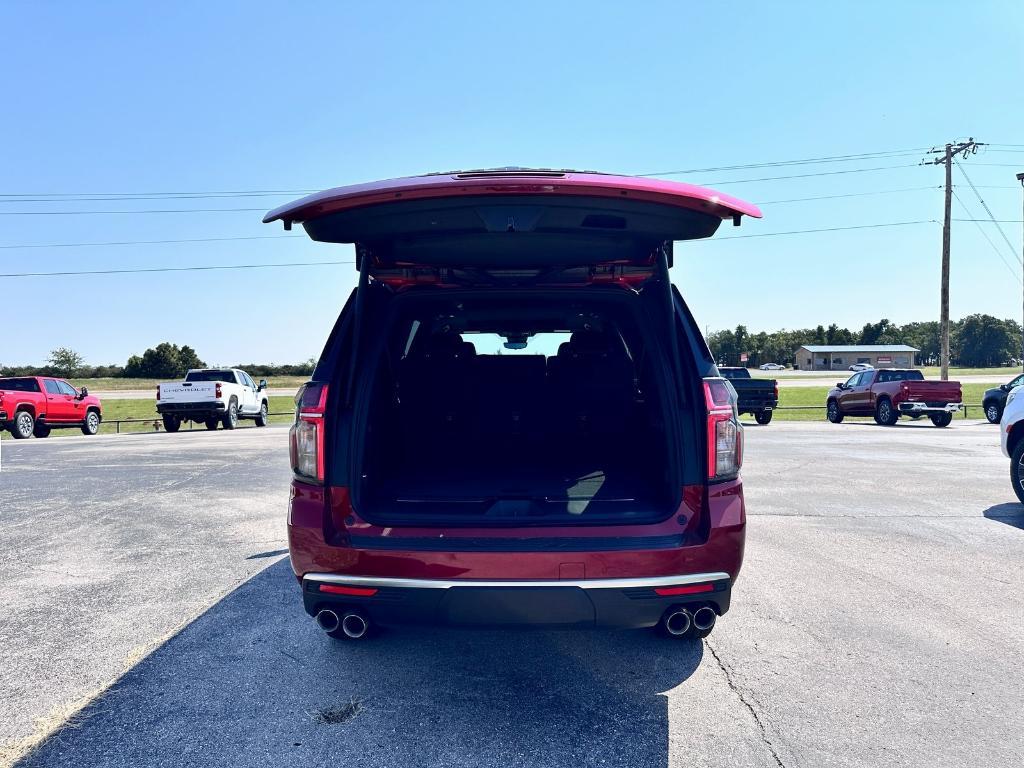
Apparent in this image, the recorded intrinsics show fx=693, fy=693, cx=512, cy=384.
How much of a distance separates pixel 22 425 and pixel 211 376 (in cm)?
518

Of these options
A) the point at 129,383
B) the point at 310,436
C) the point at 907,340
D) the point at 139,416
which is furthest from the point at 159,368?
the point at 907,340

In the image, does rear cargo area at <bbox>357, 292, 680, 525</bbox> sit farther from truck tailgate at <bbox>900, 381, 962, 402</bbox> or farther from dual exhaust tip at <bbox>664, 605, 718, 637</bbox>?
truck tailgate at <bbox>900, 381, 962, 402</bbox>

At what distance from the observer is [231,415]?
69.6 ft

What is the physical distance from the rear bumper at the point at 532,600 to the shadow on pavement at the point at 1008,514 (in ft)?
17.2

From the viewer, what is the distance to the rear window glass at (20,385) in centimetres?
1905

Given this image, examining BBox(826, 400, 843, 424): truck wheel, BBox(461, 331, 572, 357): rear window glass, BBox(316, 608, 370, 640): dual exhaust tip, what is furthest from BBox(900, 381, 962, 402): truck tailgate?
BBox(316, 608, 370, 640): dual exhaust tip

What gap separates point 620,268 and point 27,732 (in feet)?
10.4

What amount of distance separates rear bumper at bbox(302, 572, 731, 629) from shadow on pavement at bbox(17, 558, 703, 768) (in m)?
0.43

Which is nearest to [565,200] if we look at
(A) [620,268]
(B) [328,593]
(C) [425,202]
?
(C) [425,202]

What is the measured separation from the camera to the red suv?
264 cm

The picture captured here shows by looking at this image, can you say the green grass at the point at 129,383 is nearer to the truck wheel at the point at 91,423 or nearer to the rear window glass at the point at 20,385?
the truck wheel at the point at 91,423

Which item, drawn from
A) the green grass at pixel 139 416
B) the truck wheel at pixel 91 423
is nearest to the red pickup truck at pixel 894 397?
the green grass at pixel 139 416

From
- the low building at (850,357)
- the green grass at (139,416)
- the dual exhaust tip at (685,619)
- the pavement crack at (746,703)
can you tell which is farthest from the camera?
the low building at (850,357)

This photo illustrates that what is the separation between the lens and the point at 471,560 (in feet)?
8.77
